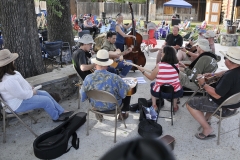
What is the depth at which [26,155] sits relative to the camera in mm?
3010

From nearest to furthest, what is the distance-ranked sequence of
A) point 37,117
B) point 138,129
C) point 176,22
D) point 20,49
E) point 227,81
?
point 227,81 → point 138,129 → point 37,117 → point 20,49 → point 176,22

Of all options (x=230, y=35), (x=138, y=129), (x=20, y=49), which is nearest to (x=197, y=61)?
(x=138, y=129)

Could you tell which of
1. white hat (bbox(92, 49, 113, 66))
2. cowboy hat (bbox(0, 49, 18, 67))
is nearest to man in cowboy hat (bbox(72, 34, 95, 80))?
white hat (bbox(92, 49, 113, 66))

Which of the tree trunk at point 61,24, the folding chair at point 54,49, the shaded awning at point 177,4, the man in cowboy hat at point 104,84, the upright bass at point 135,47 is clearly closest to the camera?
the man in cowboy hat at point 104,84

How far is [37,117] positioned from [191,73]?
2666 mm

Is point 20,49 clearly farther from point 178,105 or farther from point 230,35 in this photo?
point 230,35

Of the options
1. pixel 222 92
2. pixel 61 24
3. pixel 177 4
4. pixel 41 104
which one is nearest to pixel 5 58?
pixel 41 104

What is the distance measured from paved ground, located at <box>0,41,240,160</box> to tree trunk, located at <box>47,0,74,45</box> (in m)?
2.95

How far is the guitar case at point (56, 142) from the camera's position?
288 cm

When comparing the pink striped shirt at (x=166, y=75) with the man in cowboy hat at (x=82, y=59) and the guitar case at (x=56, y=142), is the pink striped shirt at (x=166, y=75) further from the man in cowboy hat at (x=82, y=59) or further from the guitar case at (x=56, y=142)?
the guitar case at (x=56, y=142)

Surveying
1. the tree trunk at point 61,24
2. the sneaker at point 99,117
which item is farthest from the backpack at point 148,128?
the tree trunk at point 61,24

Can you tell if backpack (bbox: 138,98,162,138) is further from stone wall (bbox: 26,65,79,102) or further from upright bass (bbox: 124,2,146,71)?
upright bass (bbox: 124,2,146,71)

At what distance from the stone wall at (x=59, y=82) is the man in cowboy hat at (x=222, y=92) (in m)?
2.31

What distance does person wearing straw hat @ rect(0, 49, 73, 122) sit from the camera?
3104 mm
